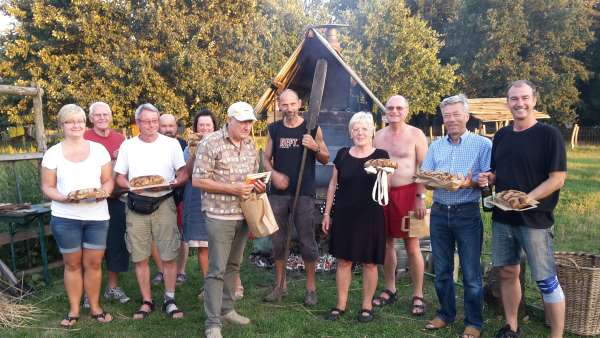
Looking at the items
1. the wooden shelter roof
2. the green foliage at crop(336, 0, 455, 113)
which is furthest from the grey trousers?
the green foliage at crop(336, 0, 455, 113)

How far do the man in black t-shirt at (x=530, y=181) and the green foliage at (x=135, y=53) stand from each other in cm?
1664

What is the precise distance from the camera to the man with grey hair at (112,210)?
176 inches

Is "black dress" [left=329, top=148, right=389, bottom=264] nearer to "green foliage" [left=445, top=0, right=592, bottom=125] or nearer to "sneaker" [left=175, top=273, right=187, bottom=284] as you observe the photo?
"sneaker" [left=175, top=273, right=187, bottom=284]

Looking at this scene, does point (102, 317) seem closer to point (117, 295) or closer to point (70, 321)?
point (70, 321)

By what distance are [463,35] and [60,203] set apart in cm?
2891

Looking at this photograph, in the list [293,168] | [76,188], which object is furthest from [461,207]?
[76,188]

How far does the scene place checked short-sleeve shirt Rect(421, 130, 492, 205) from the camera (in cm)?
367

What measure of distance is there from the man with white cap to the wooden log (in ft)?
10.0

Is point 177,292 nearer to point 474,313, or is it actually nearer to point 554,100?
point 474,313

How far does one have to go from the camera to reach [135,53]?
18391 mm

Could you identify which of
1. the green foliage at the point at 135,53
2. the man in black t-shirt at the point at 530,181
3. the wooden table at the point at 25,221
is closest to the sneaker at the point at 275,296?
the man in black t-shirt at the point at 530,181

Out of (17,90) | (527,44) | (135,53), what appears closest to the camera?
(17,90)

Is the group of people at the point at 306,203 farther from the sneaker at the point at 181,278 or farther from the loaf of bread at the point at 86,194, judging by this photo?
the sneaker at the point at 181,278

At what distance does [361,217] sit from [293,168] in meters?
0.84
